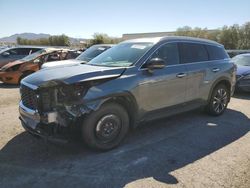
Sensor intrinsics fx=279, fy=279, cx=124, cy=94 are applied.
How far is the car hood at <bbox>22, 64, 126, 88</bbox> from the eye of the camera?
4043 millimetres

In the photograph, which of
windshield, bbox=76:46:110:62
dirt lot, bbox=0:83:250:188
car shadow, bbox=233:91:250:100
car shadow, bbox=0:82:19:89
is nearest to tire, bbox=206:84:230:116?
dirt lot, bbox=0:83:250:188

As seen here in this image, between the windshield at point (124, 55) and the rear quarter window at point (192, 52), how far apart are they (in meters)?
0.85

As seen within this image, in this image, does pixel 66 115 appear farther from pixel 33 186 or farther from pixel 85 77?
pixel 33 186

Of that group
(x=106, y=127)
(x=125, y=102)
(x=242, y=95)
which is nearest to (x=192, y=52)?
(x=125, y=102)

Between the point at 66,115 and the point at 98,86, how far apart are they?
642 mm

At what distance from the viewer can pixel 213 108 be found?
21.4 feet

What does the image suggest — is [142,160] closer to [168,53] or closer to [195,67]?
[168,53]

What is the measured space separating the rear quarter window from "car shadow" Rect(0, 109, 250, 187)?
1.42 metres

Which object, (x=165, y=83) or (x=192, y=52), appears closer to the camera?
(x=165, y=83)

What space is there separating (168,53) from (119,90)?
1542 mm

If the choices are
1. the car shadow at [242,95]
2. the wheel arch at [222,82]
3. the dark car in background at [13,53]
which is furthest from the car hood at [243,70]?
the dark car in background at [13,53]

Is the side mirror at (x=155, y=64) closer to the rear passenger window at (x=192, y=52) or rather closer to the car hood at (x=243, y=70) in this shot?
the rear passenger window at (x=192, y=52)

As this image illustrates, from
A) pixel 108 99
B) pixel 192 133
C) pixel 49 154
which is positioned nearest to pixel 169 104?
pixel 192 133

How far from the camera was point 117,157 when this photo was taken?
4297 mm
